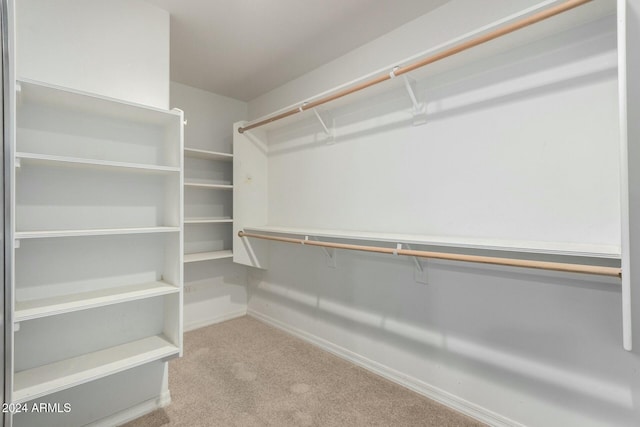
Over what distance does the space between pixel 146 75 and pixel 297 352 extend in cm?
246

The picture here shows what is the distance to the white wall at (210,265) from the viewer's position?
10.6 ft

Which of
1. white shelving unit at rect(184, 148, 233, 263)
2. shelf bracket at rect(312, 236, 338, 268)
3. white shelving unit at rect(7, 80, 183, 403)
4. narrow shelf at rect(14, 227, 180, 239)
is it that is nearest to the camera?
narrow shelf at rect(14, 227, 180, 239)

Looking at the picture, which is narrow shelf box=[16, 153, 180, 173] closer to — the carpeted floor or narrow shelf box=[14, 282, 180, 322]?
narrow shelf box=[14, 282, 180, 322]

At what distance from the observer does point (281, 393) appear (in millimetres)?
2068

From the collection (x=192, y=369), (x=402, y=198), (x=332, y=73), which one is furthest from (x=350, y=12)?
(x=192, y=369)

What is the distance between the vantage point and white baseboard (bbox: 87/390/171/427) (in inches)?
70.5

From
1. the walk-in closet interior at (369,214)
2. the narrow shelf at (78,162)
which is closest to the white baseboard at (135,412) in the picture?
the walk-in closet interior at (369,214)

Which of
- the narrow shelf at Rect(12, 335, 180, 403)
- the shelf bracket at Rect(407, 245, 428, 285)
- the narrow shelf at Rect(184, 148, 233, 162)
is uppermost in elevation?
the narrow shelf at Rect(184, 148, 233, 162)

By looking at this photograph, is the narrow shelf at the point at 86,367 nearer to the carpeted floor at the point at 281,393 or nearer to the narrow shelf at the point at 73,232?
the carpeted floor at the point at 281,393

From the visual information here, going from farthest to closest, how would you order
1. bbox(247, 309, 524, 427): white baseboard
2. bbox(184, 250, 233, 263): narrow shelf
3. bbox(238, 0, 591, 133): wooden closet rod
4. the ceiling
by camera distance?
bbox(184, 250, 233, 263): narrow shelf, the ceiling, bbox(247, 309, 524, 427): white baseboard, bbox(238, 0, 591, 133): wooden closet rod

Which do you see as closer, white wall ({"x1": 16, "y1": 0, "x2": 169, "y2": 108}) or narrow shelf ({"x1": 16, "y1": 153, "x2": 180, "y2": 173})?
narrow shelf ({"x1": 16, "y1": 153, "x2": 180, "y2": 173})

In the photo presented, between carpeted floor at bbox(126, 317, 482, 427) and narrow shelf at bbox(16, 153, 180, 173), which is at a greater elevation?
narrow shelf at bbox(16, 153, 180, 173)

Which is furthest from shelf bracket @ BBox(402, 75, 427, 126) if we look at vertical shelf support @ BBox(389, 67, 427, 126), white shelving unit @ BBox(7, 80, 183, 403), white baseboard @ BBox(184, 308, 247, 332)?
white baseboard @ BBox(184, 308, 247, 332)

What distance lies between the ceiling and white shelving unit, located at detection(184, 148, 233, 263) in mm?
856
